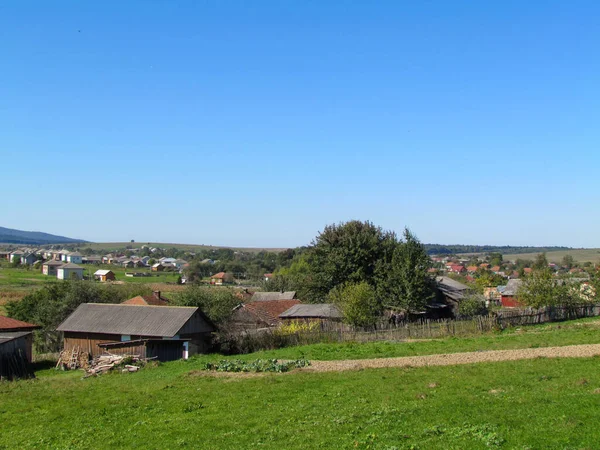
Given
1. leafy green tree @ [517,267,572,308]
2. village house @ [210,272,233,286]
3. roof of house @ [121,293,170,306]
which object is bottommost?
village house @ [210,272,233,286]

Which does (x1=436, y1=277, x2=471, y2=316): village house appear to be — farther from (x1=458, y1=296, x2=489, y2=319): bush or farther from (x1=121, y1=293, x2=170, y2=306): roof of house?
(x1=121, y1=293, x2=170, y2=306): roof of house

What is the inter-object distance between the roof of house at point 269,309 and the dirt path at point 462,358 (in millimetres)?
24908

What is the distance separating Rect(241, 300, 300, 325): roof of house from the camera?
5419 centimetres

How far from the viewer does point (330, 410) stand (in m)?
17.8

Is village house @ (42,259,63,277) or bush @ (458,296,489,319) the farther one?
village house @ (42,259,63,277)

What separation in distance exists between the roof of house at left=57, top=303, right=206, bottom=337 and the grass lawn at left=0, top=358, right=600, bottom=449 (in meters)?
15.2

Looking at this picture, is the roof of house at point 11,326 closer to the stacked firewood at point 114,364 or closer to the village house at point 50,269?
the stacked firewood at point 114,364

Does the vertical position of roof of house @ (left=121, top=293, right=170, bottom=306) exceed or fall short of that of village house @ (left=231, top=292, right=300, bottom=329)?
it exceeds it

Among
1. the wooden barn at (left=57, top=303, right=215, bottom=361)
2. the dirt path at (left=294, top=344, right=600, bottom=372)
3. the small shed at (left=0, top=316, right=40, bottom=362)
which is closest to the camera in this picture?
the dirt path at (left=294, top=344, right=600, bottom=372)

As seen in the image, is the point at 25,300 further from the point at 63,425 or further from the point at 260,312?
the point at 63,425

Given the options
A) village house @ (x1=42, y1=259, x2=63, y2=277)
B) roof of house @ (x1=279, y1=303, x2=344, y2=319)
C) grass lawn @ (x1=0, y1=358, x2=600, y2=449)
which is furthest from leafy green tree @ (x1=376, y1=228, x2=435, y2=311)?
village house @ (x1=42, y1=259, x2=63, y2=277)

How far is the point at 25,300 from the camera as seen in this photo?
60.7 meters

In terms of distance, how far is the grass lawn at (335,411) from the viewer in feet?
44.6

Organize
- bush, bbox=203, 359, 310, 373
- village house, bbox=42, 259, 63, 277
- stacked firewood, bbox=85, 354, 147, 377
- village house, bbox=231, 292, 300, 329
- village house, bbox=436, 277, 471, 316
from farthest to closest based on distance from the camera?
village house, bbox=42, 259, 63, 277 → village house, bbox=436, 277, 471, 316 → village house, bbox=231, 292, 300, 329 → stacked firewood, bbox=85, 354, 147, 377 → bush, bbox=203, 359, 310, 373
